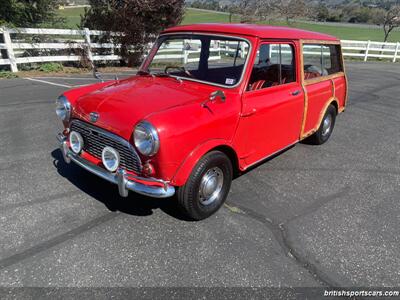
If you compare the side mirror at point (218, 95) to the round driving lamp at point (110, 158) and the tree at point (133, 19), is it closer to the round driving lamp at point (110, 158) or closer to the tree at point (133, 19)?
the round driving lamp at point (110, 158)

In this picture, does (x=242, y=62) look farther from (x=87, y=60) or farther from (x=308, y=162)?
(x=87, y=60)

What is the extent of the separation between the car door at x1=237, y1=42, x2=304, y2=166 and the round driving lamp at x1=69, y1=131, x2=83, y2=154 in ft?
5.18

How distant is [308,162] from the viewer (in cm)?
471

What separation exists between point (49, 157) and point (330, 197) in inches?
141

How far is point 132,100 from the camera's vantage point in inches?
120

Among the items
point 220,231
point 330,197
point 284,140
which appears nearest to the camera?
point 220,231

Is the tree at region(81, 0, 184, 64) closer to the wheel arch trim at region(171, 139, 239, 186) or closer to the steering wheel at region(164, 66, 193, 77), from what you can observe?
the steering wheel at region(164, 66, 193, 77)

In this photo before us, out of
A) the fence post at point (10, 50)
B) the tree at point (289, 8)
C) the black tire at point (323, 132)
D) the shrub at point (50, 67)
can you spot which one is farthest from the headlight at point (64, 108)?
the tree at point (289, 8)

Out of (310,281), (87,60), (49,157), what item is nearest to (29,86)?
(87,60)

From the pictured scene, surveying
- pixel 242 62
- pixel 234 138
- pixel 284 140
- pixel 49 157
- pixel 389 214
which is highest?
pixel 242 62

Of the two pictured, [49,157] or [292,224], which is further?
[49,157]

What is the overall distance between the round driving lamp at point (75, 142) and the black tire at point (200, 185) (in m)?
1.12

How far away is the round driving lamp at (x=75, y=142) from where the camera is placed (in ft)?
10.5

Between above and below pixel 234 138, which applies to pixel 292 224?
below
